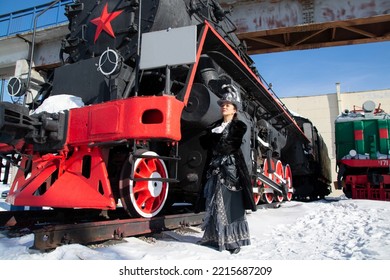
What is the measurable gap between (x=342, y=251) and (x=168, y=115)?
1773mm

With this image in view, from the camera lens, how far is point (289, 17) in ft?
25.9

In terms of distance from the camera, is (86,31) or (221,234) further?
(86,31)

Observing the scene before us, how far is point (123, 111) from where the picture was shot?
289cm

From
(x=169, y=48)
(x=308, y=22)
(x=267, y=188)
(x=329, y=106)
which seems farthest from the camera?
(x=329, y=106)

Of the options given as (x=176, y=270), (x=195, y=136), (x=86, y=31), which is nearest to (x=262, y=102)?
(x=195, y=136)

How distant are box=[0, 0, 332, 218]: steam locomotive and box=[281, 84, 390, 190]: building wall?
72.5ft

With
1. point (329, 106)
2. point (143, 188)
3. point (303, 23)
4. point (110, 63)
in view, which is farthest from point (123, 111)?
point (329, 106)

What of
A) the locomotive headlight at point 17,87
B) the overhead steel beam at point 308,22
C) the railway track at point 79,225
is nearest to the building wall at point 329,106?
the overhead steel beam at point 308,22

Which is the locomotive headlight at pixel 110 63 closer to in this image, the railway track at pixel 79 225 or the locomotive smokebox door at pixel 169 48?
the locomotive smokebox door at pixel 169 48

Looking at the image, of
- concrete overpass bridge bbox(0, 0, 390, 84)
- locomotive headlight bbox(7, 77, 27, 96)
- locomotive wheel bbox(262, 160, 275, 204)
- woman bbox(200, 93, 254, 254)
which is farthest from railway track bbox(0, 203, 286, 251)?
concrete overpass bridge bbox(0, 0, 390, 84)

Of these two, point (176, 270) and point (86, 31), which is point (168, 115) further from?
point (86, 31)

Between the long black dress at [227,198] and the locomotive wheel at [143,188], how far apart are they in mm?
638

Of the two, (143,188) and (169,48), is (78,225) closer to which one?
(143,188)

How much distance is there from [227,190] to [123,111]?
3.79 feet
